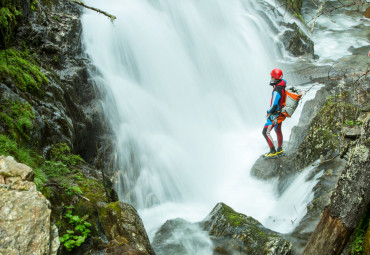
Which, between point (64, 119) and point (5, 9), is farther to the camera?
point (64, 119)

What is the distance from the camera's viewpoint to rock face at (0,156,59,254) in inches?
102

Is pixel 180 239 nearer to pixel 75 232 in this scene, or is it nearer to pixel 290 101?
pixel 75 232

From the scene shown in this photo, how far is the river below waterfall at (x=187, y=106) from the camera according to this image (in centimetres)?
775

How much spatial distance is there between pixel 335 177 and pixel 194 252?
310 cm

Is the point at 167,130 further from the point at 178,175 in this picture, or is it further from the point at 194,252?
the point at 194,252

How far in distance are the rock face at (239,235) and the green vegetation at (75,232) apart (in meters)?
2.40

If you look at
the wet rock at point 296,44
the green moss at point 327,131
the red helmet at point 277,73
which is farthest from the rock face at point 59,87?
the wet rock at point 296,44

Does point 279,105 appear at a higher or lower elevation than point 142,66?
lower

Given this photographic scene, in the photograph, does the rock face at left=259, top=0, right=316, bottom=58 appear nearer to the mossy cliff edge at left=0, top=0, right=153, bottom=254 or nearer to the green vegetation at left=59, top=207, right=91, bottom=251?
the mossy cliff edge at left=0, top=0, right=153, bottom=254

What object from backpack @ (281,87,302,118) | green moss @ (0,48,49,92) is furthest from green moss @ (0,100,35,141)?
Result: backpack @ (281,87,302,118)

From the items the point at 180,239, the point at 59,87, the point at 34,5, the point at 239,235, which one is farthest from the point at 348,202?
the point at 34,5

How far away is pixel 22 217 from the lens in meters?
2.75

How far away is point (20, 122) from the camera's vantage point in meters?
4.41

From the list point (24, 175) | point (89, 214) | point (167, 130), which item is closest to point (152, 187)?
point (167, 130)
